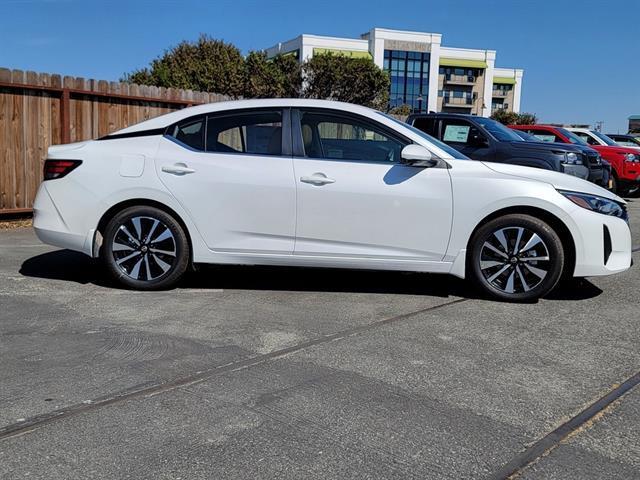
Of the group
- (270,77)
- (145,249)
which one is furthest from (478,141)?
(270,77)

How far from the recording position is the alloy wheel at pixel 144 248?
5.84m

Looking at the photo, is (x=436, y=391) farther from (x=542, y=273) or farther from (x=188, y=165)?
(x=188, y=165)

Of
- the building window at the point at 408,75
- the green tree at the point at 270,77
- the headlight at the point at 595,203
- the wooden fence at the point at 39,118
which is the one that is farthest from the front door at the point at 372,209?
the building window at the point at 408,75

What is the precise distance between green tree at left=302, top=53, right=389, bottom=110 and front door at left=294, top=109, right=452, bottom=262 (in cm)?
3182

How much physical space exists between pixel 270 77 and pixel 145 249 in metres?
29.1

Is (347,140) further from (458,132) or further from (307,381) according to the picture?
(458,132)

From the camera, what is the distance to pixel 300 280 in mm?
6551

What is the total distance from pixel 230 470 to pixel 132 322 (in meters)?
2.41

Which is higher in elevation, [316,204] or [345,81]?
[345,81]

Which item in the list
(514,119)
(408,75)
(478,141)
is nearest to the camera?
(478,141)

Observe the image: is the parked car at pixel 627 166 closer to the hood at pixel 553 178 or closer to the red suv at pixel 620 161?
the red suv at pixel 620 161

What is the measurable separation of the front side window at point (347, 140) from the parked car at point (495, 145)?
22.3 feet

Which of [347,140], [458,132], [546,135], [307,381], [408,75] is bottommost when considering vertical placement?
→ [307,381]

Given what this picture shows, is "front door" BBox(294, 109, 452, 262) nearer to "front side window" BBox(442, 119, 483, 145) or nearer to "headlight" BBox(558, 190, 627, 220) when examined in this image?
"headlight" BBox(558, 190, 627, 220)
